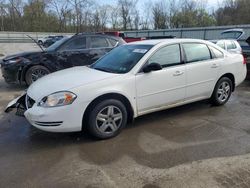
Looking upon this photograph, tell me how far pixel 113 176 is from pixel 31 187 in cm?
94

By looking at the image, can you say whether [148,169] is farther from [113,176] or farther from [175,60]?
[175,60]

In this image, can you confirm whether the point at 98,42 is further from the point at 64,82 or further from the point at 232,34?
the point at 232,34

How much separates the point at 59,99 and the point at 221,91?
3628mm

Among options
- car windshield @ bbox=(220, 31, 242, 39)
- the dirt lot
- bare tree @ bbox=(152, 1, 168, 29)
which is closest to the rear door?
the dirt lot

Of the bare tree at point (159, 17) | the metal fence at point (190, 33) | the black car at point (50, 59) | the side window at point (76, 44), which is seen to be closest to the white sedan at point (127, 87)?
the black car at point (50, 59)

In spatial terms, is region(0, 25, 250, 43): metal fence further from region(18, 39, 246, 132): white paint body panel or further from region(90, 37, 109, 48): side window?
region(18, 39, 246, 132): white paint body panel

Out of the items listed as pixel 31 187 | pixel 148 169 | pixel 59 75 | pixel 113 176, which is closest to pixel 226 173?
pixel 148 169

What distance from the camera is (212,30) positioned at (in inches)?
1101

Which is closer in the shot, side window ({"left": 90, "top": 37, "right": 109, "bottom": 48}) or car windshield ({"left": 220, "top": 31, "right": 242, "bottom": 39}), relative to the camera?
side window ({"left": 90, "top": 37, "right": 109, "bottom": 48})

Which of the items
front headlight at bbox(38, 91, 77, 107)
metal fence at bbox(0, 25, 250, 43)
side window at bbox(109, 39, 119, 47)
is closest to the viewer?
front headlight at bbox(38, 91, 77, 107)

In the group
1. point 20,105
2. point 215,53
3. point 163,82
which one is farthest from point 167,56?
point 20,105

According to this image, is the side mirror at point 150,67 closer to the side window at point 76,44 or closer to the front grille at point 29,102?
the front grille at point 29,102

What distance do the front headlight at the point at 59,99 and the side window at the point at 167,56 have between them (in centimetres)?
157

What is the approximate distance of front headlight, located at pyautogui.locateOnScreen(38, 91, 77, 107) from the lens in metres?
3.85
